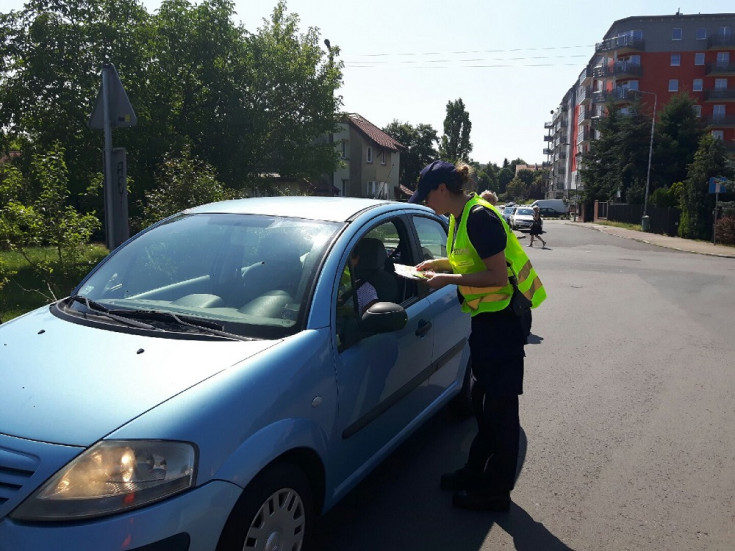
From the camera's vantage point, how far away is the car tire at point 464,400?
482 cm

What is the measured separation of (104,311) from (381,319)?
1.36 metres

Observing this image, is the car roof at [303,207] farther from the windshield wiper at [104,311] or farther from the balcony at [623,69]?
the balcony at [623,69]

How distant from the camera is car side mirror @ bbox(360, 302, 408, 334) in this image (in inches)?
117

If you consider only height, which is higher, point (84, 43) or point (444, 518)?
point (84, 43)

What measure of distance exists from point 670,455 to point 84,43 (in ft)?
55.4

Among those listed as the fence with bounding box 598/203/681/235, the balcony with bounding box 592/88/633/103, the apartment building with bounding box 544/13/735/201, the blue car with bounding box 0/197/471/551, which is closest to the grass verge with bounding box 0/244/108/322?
the blue car with bounding box 0/197/471/551

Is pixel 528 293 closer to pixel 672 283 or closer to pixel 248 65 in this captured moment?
pixel 672 283

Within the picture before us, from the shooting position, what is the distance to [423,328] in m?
3.82

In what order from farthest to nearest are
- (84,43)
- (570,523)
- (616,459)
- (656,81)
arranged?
(656,81)
(84,43)
(616,459)
(570,523)

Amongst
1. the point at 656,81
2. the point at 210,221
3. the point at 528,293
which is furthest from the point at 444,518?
the point at 656,81

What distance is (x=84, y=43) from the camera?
16172 mm

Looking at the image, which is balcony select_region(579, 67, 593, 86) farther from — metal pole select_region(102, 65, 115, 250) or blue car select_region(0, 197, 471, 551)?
blue car select_region(0, 197, 471, 551)

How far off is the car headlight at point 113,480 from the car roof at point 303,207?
5.58ft

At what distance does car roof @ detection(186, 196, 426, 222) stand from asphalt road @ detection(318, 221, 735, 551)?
1663 mm
